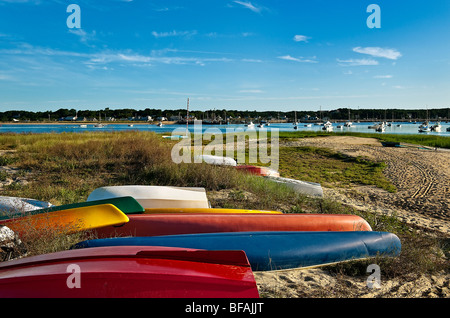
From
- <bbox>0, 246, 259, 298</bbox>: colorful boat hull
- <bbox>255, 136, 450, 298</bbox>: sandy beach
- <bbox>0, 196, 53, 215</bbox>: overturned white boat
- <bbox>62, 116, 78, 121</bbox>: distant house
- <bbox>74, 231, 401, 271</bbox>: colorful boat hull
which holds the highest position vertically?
<bbox>62, 116, 78, 121</bbox>: distant house

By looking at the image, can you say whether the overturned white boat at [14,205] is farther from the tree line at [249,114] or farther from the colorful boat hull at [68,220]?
the tree line at [249,114]

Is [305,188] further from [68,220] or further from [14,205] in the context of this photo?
[14,205]

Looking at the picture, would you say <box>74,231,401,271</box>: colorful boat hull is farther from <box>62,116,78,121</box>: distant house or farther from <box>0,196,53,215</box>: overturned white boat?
<box>62,116,78,121</box>: distant house

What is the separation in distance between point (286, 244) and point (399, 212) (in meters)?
5.71

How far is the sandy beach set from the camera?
3.03 m

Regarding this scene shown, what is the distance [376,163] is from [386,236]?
13.6m

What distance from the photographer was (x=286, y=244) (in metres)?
3.52

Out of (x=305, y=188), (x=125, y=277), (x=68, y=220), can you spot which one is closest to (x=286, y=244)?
(x=125, y=277)

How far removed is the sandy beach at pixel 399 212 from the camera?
3.03m

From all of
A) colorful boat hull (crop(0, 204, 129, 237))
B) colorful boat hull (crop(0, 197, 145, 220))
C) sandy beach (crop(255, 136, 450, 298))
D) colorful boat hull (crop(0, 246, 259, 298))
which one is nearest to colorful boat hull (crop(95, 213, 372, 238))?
colorful boat hull (crop(0, 204, 129, 237))

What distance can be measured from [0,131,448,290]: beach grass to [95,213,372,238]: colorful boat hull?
670 mm

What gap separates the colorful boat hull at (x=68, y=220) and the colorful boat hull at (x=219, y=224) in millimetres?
154
